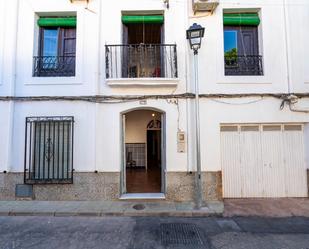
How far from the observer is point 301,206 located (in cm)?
646

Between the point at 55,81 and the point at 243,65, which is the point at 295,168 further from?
the point at 55,81

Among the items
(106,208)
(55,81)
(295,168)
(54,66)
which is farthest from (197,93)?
(54,66)

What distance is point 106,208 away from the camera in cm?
622

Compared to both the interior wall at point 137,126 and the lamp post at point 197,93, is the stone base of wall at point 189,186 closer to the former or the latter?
the lamp post at point 197,93

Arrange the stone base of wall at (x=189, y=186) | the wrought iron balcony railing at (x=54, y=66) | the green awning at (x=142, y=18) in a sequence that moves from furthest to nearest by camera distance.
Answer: the green awning at (x=142, y=18), the wrought iron balcony railing at (x=54, y=66), the stone base of wall at (x=189, y=186)

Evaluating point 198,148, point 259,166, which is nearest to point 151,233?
point 198,148

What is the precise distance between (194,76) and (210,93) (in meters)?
0.73

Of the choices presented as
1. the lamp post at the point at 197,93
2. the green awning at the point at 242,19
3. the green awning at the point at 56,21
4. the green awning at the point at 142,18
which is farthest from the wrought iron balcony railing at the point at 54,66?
the green awning at the point at 242,19

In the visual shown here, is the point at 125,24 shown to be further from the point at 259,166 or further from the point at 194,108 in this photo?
the point at 259,166

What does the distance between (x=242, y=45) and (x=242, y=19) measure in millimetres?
818

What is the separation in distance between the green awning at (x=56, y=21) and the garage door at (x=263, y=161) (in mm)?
6055

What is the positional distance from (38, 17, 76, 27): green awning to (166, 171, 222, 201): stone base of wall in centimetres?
604

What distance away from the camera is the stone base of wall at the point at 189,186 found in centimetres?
689

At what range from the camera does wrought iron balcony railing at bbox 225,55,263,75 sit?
294 inches
